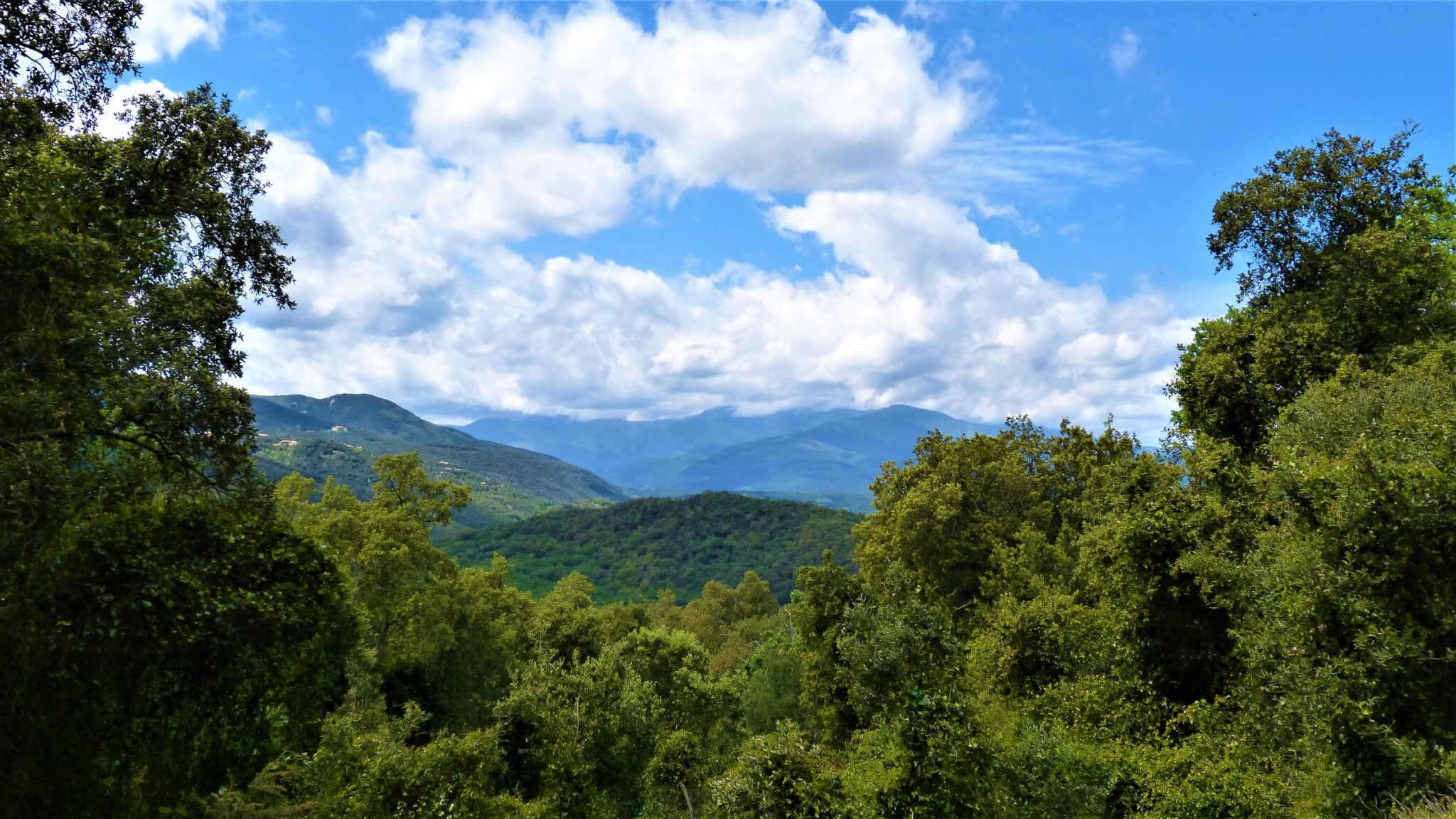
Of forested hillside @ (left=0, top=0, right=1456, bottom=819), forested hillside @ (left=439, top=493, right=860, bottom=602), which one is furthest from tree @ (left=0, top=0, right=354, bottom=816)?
forested hillside @ (left=439, top=493, right=860, bottom=602)

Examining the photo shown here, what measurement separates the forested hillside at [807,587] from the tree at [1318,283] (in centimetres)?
11

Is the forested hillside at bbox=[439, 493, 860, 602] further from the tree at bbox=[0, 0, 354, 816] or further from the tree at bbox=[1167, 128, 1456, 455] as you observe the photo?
the tree at bbox=[0, 0, 354, 816]

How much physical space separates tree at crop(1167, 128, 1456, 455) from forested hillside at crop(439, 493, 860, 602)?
349 ft

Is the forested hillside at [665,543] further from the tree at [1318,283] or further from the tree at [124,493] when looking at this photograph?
the tree at [124,493]

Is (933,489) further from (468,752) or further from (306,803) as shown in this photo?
(306,803)

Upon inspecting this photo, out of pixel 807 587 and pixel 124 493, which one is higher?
pixel 124 493

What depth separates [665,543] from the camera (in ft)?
560

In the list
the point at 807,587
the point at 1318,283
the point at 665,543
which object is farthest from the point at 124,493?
the point at 665,543

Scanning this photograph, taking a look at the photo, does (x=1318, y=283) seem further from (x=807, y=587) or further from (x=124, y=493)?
(x=124, y=493)

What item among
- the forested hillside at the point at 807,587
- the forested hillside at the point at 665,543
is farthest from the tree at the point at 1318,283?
the forested hillside at the point at 665,543

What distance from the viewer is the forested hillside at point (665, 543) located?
144000 millimetres

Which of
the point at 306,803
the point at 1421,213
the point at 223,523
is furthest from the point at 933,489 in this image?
the point at 223,523

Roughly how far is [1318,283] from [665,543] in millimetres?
155399

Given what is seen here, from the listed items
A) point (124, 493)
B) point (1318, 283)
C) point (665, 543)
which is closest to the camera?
point (124, 493)
